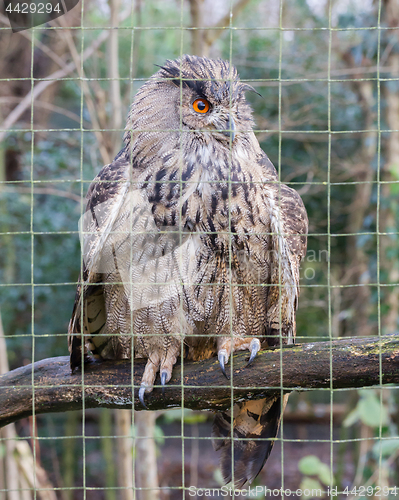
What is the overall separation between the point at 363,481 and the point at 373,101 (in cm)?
306

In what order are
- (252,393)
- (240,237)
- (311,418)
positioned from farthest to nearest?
(311,418), (240,237), (252,393)

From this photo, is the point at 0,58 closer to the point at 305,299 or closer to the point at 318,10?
the point at 318,10

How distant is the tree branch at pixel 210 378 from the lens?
149 cm

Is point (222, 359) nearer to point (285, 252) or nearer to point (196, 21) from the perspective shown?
point (285, 252)

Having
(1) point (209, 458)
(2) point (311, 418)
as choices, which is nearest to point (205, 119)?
(2) point (311, 418)

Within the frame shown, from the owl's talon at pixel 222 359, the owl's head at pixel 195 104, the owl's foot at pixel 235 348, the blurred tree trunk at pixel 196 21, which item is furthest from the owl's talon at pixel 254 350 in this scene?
the blurred tree trunk at pixel 196 21

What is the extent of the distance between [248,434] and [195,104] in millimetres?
1455

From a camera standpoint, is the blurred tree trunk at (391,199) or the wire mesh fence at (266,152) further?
the blurred tree trunk at (391,199)

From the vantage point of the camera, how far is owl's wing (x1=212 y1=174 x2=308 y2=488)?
1.90 m

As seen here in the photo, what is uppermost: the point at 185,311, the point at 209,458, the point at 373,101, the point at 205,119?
the point at 373,101

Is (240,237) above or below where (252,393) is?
above

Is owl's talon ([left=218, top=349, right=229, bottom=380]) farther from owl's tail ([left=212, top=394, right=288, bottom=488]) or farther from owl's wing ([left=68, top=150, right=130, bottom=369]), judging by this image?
owl's wing ([left=68, top=150, right=130, bottom=369])

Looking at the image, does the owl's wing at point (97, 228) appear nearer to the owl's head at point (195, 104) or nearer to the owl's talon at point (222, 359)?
the owl's head at point (195, 104)

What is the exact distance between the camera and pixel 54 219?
3465mm
